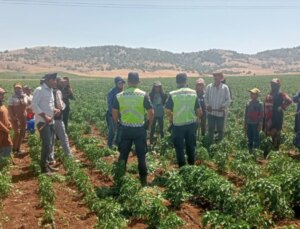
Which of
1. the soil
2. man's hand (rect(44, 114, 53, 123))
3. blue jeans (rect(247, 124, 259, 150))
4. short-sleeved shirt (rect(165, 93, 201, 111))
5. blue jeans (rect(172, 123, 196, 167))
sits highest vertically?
short-sleeved shirt (rect(165, 93, 201, 111))

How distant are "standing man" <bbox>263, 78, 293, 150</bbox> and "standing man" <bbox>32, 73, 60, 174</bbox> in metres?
5.64

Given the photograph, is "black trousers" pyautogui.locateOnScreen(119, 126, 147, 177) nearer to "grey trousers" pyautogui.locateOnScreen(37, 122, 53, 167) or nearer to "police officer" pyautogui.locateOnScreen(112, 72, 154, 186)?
"police officer" pyautogui.locateOnScreen(112, 72, 154, 186)

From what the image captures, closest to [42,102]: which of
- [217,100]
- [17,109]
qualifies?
[17,109]

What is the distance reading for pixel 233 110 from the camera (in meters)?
22.9

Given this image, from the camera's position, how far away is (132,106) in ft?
27.5

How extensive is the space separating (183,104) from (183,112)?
0.54ft

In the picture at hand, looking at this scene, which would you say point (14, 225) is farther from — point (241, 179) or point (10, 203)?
point (241, 179)

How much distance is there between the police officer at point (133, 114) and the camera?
8359 millimetres

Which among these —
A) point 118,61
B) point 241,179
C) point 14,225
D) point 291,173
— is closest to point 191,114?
point 241,179

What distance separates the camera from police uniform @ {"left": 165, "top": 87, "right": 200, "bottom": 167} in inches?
355

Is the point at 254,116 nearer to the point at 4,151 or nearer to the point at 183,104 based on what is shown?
the point at 183,104

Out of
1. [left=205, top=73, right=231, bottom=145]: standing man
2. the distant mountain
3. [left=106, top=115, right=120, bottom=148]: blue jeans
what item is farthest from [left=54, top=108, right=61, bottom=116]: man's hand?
the distant mountain

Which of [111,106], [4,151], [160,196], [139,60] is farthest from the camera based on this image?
[139,60]

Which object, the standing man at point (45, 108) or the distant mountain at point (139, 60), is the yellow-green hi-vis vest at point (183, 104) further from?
the distant mountain at point (139, 60)
